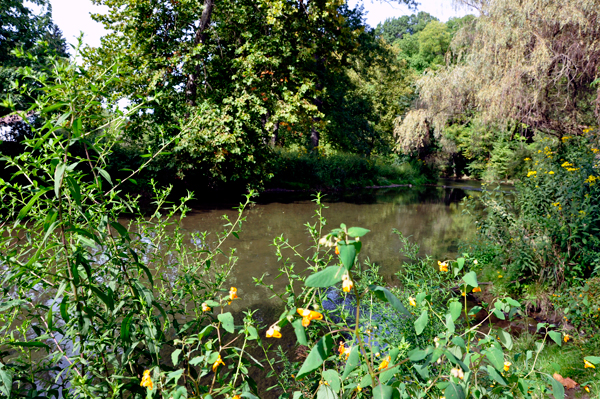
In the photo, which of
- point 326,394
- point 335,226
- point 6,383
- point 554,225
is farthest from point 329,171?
point 6,383

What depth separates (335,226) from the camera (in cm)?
741

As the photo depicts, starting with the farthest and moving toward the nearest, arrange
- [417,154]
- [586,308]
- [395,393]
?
[417,154]
[586,308]
[395,393]

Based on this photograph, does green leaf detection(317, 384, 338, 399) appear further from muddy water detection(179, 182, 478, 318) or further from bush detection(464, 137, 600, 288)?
bush detection(464, 137, 600, 288)

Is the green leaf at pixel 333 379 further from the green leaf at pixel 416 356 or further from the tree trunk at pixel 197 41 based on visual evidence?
the tree trunk at pixel 197 41

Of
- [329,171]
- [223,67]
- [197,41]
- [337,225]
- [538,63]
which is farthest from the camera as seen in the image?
[329,171]

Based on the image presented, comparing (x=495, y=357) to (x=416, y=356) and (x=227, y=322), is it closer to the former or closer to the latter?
(x=416, y=356)

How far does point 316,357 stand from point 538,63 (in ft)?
24.7

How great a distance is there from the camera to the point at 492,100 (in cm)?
697

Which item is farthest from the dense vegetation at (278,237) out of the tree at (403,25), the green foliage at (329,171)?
the tree at (403,25)

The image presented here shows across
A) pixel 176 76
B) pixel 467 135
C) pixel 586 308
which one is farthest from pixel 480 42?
pixel 467 135

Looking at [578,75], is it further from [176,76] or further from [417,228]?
[176,76]

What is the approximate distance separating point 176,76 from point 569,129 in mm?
9477

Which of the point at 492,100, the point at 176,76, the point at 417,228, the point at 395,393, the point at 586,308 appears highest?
the point at 176,76

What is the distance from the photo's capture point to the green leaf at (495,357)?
0.92 metres
